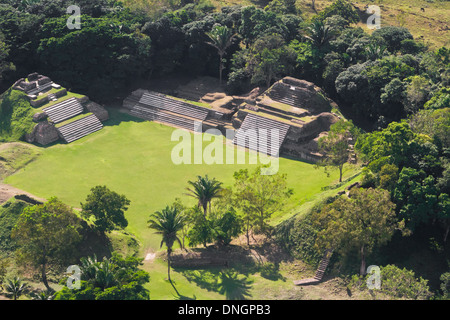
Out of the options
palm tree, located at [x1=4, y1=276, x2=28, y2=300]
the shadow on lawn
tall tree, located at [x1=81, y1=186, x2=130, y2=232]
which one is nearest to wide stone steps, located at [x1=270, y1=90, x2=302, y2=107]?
the shadow on lawn

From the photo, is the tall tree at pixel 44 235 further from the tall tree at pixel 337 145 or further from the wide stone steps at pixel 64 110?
the tall tree at pixel 337 145

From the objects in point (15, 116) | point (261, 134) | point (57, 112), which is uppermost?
point (261, 134)

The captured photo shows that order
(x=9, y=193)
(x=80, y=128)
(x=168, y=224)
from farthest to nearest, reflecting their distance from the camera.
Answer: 1. (x=80, y=128)
2. (x=9, y=193)
3. (x=168, y=224)

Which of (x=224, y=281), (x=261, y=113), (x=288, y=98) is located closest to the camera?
(x=224, y=281)

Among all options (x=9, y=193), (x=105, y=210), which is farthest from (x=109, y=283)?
(x=9, y=193)

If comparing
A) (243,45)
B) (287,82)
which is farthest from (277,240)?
(243,45)

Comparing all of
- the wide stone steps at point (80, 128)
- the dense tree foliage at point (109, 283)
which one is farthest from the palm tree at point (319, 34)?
the dense tree foliage at point (109, 283)

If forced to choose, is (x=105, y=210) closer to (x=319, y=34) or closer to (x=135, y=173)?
(x=135, y=173)
